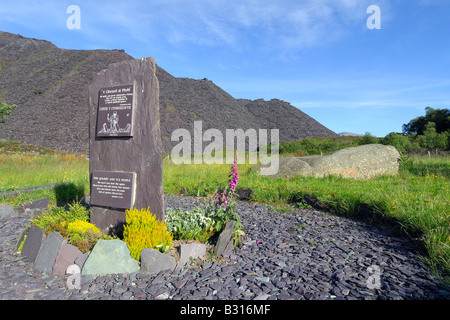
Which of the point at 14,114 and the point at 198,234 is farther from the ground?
the point at 14,114

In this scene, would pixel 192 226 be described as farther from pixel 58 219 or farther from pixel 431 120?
pixel 431 120

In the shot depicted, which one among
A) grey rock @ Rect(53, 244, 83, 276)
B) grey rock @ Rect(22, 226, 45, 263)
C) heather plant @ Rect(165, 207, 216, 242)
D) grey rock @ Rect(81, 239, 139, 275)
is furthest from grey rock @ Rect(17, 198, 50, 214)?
heather plant @ Rect(165, 207, 216, 242)

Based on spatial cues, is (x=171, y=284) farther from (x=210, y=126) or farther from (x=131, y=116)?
(x=210, y=126)

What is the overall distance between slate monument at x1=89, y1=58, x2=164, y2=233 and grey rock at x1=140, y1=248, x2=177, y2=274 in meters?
0.93

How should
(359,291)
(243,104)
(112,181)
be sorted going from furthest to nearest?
(243,104), (112,181), (359,291)

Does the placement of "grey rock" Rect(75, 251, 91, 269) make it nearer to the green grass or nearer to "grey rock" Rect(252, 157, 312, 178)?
the green grass

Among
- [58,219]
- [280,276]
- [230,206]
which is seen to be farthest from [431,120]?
[58,219]

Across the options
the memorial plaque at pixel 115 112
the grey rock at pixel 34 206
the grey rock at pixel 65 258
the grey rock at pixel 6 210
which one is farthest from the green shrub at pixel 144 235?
the grey rock at pixel 6 210

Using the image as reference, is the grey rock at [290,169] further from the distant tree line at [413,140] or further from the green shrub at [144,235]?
the distant tree line at [413,140]

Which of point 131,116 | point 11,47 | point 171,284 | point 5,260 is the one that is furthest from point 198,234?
point 11,47

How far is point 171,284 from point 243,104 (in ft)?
144

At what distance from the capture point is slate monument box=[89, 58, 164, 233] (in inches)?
177

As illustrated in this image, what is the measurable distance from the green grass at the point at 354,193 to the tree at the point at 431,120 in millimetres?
12751
